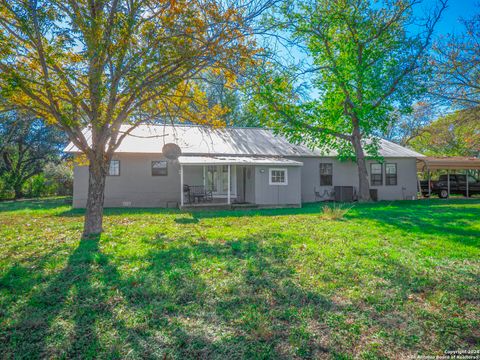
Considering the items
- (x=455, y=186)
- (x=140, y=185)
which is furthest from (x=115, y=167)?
(x=455, y=186)

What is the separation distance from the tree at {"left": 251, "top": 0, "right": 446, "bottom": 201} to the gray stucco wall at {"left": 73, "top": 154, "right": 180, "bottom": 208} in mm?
6019

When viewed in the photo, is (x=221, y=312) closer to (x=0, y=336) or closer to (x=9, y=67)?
(x=0, y=336)

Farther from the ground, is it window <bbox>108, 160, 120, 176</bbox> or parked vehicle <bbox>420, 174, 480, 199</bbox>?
window <bbox>108, 160, 120, 176</bbox>

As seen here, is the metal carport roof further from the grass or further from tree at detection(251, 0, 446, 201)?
the grass

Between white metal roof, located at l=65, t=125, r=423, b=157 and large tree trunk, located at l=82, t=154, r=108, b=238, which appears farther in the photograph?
white metal roof, located at l=65, t=125, r=423, b=157

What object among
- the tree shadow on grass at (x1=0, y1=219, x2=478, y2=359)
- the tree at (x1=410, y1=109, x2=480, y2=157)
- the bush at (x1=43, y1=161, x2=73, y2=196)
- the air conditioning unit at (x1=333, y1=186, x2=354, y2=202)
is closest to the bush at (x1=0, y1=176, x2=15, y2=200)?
the bush at (x1=43, y1=161, x2=73, y2=196)

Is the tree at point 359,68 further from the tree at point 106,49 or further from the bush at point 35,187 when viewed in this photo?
the bush at point 35,187

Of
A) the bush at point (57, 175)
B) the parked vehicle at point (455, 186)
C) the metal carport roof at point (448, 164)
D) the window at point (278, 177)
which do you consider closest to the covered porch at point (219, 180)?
the window at point (278, 177)

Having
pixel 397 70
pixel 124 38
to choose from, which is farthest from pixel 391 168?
pixel 124 38

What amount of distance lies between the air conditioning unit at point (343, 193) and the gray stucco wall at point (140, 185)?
890cm

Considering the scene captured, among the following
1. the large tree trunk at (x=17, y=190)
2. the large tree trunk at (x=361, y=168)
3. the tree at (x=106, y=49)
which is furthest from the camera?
the large tree trunk at (x=17, y=190)

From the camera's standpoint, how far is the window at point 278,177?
13664 mm

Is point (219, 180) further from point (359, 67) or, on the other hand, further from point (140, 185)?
point (359, 67)

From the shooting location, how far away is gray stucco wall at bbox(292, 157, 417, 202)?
16531mm
